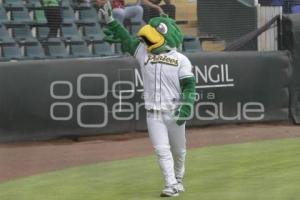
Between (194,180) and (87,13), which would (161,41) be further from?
(87,13)

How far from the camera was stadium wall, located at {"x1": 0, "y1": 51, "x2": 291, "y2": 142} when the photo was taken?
11.9m

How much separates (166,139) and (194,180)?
4.93 ft

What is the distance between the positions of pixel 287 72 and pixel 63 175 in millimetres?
6424

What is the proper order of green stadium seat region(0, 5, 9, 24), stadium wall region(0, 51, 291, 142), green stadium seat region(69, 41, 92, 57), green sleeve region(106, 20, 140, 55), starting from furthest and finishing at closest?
green stadium seat region(0, 5, 9, 24) → green stadium seat region(69, 41, 92, 57) → stadium wall region(0, 51, 291, 142) → green sleeve region(106, 20, 140, 55)

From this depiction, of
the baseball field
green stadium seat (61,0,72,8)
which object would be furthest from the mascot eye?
green stadium seat (61,0,72,8)

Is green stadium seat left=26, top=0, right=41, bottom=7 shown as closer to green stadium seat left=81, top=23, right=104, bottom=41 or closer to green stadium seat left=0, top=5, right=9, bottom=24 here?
green stadium seat left=0, top=5, right=9, bottom=24

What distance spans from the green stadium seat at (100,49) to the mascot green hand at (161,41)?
7378 millimetres

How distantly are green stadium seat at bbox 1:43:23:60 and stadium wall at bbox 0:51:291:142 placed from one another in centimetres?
186

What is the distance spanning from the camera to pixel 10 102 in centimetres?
1178

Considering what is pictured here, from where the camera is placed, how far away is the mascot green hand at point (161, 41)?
7199mm

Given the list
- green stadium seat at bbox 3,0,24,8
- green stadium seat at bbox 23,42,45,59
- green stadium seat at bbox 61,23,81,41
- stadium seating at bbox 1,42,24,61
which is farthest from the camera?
green stadium seat at bbox 3,0,24,8

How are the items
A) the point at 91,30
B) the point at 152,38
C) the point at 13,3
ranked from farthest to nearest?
the point at 91,30 < the point at 13,3 < the point at 152,38

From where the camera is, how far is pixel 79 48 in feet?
49.0

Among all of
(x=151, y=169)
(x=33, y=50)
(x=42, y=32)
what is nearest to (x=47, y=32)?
(x=42, y=32)
